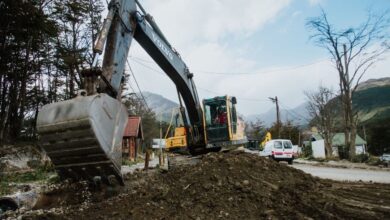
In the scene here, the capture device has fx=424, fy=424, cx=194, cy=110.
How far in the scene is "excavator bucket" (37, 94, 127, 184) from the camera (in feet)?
20.0

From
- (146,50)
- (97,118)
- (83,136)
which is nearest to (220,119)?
(146,50)

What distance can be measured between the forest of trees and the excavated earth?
7.56 meters

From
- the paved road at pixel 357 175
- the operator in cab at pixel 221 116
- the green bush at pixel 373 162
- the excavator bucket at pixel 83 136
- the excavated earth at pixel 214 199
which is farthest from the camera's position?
the green bush at pixel 373 162

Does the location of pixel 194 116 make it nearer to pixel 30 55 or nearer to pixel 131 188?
pixel 131 188

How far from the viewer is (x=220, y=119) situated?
12727mm

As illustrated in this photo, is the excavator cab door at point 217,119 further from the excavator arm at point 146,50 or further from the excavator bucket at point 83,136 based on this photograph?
the excavator bucket at point 83,136

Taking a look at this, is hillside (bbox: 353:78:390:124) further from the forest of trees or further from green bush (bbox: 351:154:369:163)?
the forest of trees

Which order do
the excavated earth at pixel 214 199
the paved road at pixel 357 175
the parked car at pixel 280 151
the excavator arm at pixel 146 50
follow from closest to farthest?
the excavated earth at pixel 214 199
the excavator arm at pixel 146 50
the paved road at pixel 357 175
the parked car at pixel 280 151

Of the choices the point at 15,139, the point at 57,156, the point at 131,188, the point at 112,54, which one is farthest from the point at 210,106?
the point at 15,139

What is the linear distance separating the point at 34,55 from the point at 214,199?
20.3m

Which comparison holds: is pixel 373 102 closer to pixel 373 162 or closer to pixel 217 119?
pixel 373 162

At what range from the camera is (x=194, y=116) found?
40.4 ft

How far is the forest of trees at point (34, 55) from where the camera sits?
65.6 ft

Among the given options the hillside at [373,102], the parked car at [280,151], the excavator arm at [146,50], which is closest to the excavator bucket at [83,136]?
the excavator arm at [146,50]
